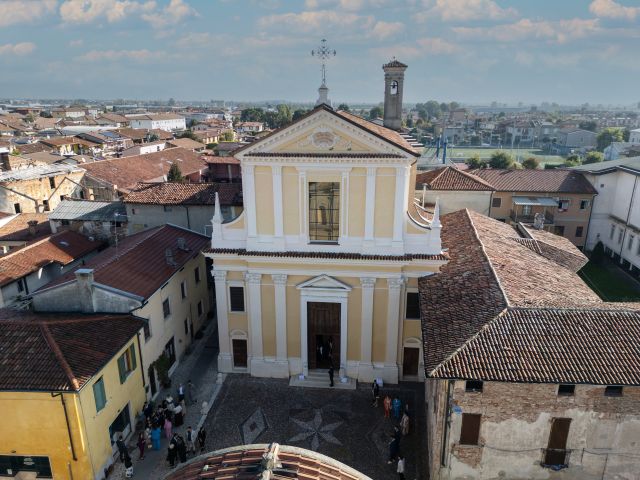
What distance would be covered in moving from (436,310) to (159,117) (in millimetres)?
178741

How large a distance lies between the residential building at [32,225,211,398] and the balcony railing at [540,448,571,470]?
16987 millimetres

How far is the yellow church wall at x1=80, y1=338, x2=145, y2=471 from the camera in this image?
17656 millimetres

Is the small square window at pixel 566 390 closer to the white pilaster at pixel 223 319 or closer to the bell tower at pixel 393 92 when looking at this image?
the white pilaster at pixel 223 319

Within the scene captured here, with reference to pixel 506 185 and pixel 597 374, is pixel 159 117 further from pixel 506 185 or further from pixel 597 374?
pixel 597 374

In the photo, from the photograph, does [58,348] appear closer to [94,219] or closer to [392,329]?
[392,329]

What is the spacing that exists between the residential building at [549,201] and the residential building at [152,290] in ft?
96.4

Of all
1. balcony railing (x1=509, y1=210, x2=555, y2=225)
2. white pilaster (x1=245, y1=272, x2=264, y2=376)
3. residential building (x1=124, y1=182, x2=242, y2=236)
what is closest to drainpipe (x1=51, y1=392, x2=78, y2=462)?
white pilaster (x1=245, y1=272, x2=264, y2=376)

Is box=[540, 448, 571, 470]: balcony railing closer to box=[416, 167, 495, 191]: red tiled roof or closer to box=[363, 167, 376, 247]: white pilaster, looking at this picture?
box=[363, 167, 376, 247]: white pilaster

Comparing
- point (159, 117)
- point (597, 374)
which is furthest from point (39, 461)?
point (159, 117)

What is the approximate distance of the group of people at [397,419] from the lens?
1912 centimetres

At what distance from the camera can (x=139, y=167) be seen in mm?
60688

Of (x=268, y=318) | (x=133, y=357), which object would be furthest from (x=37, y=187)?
(x=268, y=318)

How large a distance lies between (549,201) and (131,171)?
46972mm

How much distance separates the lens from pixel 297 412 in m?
22.5
